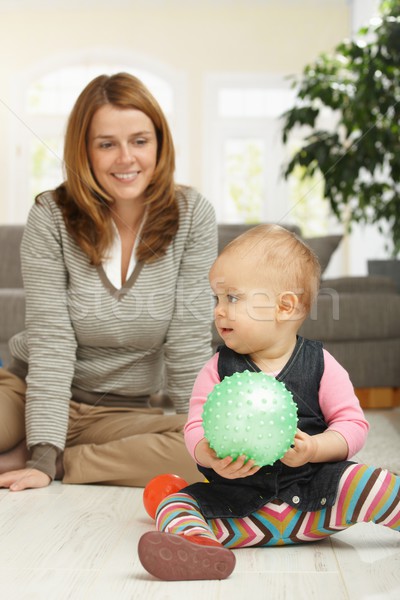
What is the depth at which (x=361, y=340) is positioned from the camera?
11.5 ft

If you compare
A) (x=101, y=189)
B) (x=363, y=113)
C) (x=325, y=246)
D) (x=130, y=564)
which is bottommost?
(x=130, y=564)

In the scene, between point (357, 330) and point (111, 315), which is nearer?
point (111, 315)

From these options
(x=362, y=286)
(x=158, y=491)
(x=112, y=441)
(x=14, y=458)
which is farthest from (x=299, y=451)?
(x=362, y=286)

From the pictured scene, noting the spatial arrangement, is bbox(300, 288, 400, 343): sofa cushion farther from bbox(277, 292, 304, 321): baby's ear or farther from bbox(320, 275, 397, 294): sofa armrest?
bbox(277, 292, 304, 321): baby's ear

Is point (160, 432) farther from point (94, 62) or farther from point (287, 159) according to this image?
point (94, 62)

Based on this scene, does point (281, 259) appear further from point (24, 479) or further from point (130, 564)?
point (24, 479)

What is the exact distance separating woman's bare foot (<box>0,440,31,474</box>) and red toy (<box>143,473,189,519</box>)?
545 mm

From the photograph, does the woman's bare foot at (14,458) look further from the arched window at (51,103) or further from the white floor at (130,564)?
the arched window at (51,103)

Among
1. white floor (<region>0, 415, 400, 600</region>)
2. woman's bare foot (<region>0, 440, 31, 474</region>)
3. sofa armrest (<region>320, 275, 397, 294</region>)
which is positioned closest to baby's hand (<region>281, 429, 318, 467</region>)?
white floor (<region>0, 415, 400, 600</region>)

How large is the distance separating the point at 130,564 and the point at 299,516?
293 mm

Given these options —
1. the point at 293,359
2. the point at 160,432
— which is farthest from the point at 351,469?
the point at 160,432

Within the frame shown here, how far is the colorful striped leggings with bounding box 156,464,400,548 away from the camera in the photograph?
1.30 metres

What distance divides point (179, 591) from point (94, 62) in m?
7.46

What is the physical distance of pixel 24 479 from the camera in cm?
182
